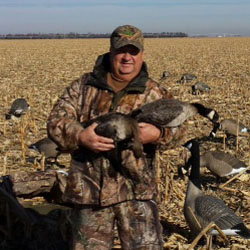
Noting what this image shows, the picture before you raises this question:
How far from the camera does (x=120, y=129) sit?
3.10 m

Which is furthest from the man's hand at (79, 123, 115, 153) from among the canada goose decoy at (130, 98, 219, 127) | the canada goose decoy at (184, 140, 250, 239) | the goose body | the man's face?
the goose body

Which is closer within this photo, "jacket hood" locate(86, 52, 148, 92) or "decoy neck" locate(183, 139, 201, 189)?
"jacket hood" locate(86, 52, 148, 92)

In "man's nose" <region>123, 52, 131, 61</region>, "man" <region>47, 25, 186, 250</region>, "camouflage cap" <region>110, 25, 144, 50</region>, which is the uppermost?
"camouflage cap" <region>110, 25, 144, 50</region>

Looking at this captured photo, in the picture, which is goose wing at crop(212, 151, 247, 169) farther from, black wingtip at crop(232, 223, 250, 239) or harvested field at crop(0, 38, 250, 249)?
black wingtip at crop(232, 223, 250, 239)

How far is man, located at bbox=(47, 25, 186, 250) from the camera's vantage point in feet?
10.7

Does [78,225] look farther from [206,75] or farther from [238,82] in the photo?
[206,75]

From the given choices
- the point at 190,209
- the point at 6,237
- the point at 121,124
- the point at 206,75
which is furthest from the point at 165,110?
the point at 206,75

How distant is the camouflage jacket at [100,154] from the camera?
3270 millimetres

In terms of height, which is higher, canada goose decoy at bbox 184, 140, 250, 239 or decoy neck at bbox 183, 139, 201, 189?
decoy neck at bbox 183, 139, 201, 189

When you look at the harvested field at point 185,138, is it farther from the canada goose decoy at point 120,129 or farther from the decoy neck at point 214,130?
the canada goose decoy at point 120,129

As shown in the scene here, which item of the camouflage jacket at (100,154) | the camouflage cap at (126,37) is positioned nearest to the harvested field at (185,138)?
the camouflage jacket at (100,154)

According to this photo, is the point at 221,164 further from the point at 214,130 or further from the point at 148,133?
the point at 148,133

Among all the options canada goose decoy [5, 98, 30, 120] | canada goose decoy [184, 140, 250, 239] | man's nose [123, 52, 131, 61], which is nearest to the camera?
man's nose [123, 52, 131, 61]

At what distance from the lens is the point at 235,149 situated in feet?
27.7
